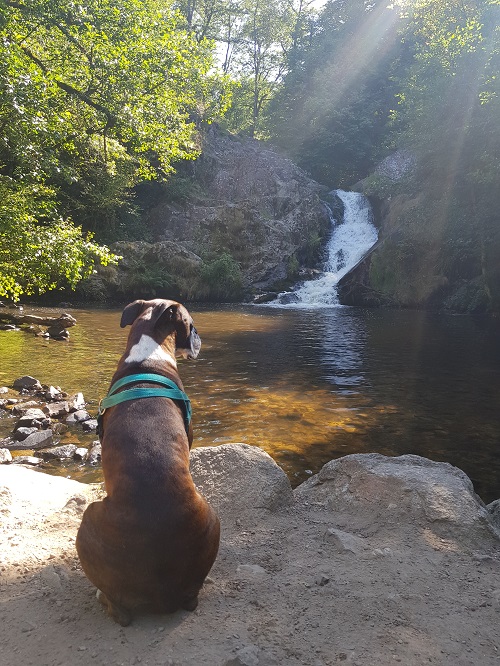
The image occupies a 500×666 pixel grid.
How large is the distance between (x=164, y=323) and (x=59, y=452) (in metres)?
3.14

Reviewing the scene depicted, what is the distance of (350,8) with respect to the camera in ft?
149

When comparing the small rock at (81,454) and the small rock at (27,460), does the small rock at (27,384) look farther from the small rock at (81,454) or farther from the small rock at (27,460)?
the small rock at (81,454)

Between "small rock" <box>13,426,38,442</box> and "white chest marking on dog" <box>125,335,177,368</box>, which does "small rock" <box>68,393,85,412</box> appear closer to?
"small rock" <box>13,426,38,442</box>

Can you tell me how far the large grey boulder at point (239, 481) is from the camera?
145 inches

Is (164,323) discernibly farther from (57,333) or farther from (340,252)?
(340,252)

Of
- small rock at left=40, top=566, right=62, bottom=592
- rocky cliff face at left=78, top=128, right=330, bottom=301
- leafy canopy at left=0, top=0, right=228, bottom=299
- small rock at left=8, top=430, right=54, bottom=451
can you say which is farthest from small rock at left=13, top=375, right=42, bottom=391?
rocky cliff face at left=78, top=128, right=330, bottom=301

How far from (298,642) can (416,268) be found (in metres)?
25.3

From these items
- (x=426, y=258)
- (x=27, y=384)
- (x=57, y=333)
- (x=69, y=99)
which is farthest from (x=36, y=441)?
(x=426, y=258)

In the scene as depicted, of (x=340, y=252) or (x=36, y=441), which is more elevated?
(x=340, y=252)

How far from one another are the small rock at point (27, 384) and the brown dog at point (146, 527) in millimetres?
A: 5953

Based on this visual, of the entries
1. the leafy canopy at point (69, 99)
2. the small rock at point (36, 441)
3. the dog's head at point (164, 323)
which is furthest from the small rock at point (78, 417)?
the dog's head at point (164, 323)

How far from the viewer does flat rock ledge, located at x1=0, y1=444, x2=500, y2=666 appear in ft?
7.19

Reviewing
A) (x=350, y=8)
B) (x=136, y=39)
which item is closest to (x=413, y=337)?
(x=136, y=39)

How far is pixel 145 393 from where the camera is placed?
275cm
